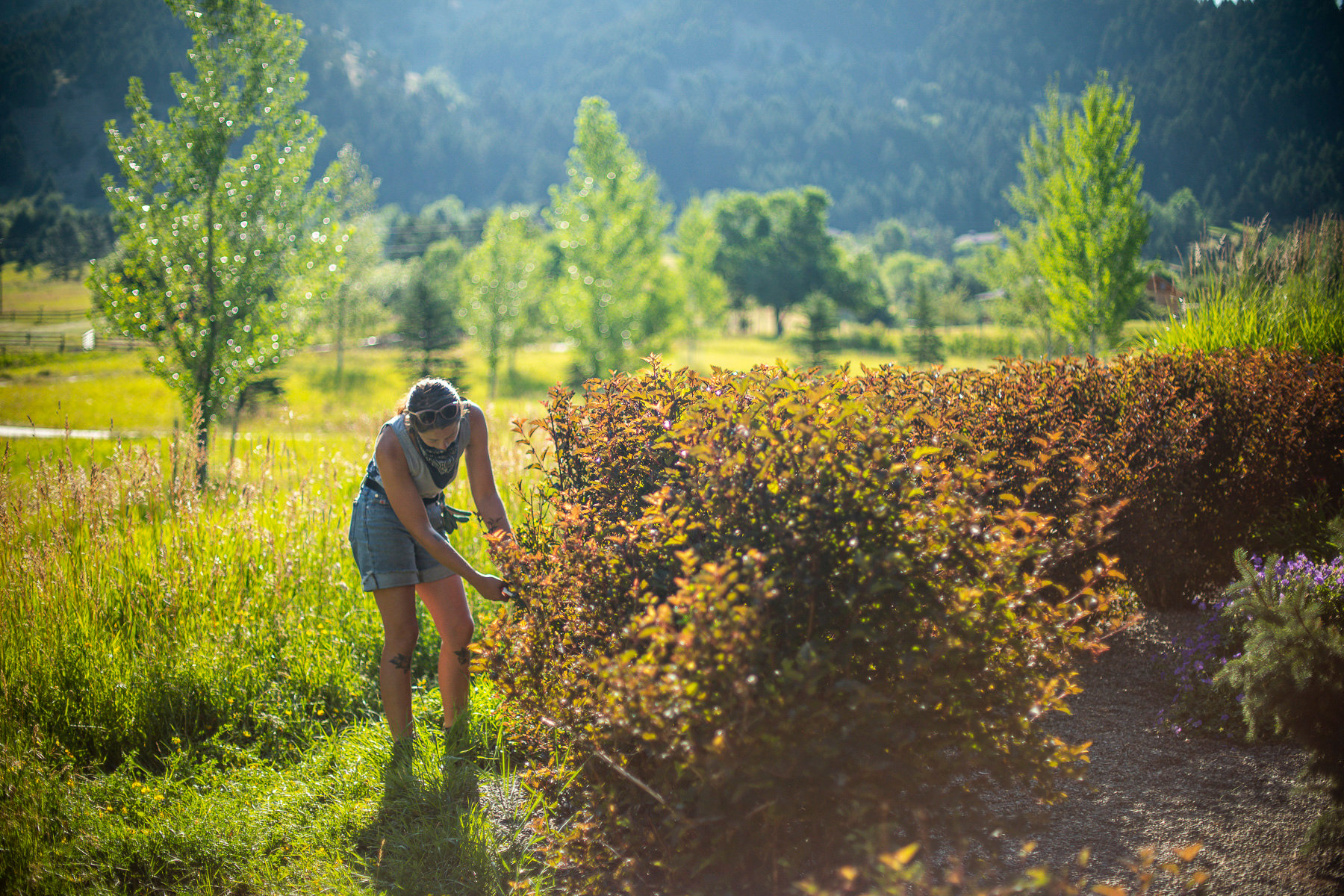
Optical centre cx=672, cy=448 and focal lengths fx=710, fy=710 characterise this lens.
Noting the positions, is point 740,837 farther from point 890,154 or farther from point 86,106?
point 890,154

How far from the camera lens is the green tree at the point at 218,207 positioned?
9.12m

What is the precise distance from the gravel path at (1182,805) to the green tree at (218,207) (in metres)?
10.2

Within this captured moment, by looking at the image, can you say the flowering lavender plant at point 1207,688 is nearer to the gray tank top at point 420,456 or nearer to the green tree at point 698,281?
the gray tank top at point 420,456

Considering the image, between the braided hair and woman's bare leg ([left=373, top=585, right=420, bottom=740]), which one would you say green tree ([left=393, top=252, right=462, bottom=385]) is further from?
the braided hair

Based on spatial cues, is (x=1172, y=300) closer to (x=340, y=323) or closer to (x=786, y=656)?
(x=786, y=656)

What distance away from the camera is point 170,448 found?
570cm

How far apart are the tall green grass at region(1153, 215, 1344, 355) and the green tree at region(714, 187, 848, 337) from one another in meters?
66.3

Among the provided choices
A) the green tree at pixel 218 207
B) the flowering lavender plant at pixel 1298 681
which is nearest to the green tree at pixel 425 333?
the green tree at pixel 218 207

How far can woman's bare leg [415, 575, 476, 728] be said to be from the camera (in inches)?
136

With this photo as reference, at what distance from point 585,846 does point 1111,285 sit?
21322 mm

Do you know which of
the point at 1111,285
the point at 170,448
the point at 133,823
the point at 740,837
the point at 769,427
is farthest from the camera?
the point at 1111,285

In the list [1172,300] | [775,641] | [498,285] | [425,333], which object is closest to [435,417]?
[775,641]

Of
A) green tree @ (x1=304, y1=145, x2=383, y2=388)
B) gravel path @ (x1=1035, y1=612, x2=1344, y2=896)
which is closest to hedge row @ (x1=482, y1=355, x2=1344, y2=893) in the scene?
gravel path @ (x1=1035, y1=612, x2=1344, y2=896)

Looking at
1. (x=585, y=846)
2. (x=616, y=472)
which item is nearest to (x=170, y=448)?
(x=616, y=472)
